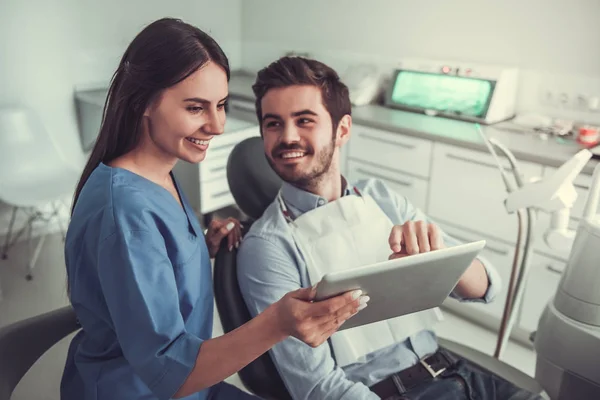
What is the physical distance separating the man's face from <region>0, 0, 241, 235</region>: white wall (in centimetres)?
231

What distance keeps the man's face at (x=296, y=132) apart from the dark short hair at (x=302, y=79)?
0.6 inches

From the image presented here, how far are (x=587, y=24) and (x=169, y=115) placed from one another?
2395 mm

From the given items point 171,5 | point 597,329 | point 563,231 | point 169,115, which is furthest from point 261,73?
point 171,5

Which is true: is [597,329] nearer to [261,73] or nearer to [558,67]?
[261,73]

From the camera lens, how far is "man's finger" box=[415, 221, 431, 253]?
115 cm

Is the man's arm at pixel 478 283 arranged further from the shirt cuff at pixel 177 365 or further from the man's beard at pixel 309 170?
the shirt cuff at pixel 177 365

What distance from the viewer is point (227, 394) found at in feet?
4.18

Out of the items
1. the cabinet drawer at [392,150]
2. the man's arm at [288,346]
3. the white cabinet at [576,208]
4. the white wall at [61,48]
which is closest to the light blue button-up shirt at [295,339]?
the man's arm at [288,346]

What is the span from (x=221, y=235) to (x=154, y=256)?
1.30ft

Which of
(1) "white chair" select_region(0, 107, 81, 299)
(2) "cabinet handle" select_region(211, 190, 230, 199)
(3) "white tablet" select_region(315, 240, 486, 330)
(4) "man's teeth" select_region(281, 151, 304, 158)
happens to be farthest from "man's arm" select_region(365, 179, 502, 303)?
(1) "white chair" select_region(0, 107, 81, 299)

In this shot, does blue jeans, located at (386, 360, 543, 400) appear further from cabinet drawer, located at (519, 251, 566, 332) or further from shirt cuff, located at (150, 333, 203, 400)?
cabinet drawer, located at (519, 251, 566, 332)

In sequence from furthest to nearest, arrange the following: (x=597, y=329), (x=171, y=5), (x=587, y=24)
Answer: (x=171, y=5) → (x=587, y=24) → (x=597, y=329)

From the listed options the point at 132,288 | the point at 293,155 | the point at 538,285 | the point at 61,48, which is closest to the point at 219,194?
the point at 61,48

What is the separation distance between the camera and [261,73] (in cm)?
139
